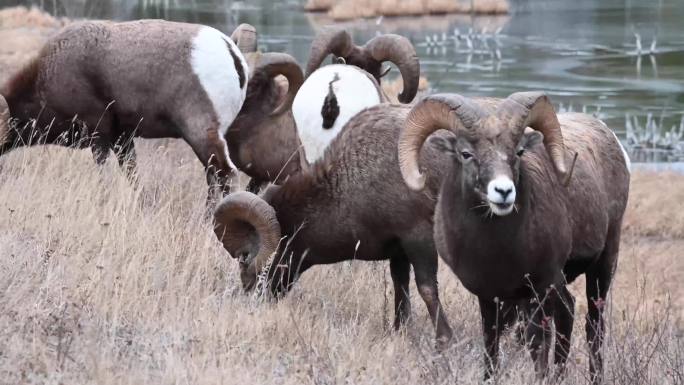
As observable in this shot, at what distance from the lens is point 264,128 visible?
33.3 ft

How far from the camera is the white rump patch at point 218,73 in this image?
940 cm

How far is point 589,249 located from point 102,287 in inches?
97.7

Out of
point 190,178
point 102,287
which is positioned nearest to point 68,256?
point 102,287

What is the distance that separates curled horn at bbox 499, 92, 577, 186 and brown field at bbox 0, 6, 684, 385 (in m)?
0.79

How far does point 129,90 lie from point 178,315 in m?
3.71

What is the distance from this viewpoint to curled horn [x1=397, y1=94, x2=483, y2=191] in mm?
5918

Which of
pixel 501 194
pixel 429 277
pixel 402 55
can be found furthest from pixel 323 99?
pixel 501 194

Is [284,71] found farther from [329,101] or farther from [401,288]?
[401,288]

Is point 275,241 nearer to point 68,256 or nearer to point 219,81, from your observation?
point 68,256

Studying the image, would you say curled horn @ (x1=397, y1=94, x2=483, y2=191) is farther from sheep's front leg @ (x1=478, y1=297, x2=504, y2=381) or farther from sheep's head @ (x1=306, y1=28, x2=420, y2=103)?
sheep's head @ (x1=306, y1=28, x2=420, y2=103)

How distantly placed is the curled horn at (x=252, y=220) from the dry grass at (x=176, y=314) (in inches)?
7.7

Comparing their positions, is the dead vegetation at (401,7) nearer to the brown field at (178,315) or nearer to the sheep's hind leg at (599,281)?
the brown field at (178,315)

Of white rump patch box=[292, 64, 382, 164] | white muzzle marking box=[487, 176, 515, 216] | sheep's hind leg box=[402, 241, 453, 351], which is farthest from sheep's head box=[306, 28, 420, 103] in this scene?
white muzzle marking box=[487, 176, 515, 216]

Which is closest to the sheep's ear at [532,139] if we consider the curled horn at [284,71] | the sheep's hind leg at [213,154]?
the sheep's hind leg at [213,154]
